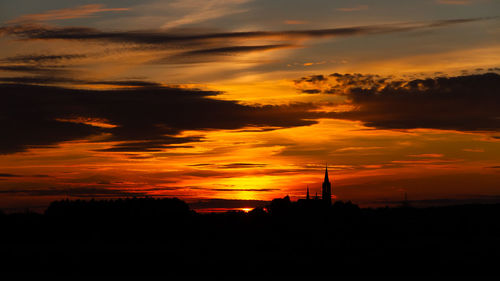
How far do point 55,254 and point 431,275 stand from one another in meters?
66.0

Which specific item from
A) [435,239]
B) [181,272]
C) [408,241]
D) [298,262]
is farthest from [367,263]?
[435,239]

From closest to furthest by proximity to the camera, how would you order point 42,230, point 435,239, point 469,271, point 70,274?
point 70,274, point 469,271, point 435,239, point 42,230

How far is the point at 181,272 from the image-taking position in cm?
11681

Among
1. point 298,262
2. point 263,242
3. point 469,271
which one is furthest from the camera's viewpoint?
point 263,242

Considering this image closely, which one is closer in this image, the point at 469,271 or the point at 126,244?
the point at 469,271

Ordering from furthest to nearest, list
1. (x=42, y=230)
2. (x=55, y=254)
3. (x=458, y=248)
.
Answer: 1. (x=42, y=230)
2. (x=458, y=248)
3. (x=55, y=254)

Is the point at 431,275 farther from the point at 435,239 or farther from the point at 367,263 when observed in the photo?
the point at 435,239

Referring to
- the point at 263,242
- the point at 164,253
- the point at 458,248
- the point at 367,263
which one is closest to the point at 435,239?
the point at 458,248

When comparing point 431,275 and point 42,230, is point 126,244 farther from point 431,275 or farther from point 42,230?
point 431,275

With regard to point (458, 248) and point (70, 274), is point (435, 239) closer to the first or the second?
point (458, 248)

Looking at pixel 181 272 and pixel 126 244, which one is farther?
pixel 126 244

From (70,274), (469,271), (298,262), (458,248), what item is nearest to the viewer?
(70,274)

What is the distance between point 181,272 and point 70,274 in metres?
16.3

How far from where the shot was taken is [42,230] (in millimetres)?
188875
